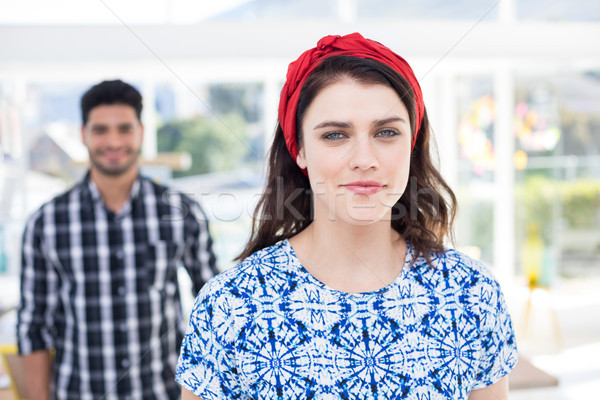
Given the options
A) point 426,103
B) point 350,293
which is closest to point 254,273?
point 350,293

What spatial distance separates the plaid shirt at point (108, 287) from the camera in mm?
1688

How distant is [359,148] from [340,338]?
33 cm

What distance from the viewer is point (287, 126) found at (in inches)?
42.1

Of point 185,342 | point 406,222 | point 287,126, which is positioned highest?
point 287,126

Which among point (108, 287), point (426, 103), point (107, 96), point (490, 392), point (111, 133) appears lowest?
point (490, 392)

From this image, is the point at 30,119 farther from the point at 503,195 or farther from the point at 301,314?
the point at 503,195

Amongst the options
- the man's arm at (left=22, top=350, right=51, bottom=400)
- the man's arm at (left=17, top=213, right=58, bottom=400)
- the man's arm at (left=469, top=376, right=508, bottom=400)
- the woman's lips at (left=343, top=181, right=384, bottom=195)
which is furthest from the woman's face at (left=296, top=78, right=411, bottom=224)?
the man's arm at (left=22, top=350, right=51, bottom=400)

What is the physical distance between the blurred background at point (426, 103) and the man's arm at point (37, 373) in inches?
29.6

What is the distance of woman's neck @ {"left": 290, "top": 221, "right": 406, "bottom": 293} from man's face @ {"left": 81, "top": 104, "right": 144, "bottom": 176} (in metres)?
0.88

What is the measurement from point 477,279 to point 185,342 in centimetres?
55

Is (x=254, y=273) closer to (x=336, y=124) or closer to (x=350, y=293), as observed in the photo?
(x=350, y=293)

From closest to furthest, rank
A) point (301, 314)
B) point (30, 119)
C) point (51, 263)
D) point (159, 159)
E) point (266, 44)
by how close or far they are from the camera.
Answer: point (301, 314) < point (51, 263) < point (266, 44) < point (159, 159) < point (30, 119)

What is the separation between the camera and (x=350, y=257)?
1.07 meters

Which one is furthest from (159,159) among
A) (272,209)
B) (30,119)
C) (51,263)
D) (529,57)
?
(272,209)
